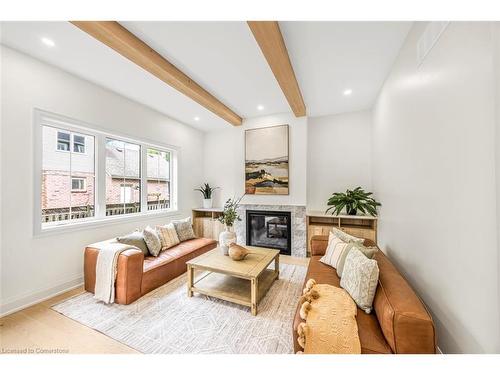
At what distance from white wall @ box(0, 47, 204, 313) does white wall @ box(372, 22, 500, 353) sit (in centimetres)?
373

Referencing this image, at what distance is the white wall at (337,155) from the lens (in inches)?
146

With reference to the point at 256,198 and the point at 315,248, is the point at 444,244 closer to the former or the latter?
the point at 315,248

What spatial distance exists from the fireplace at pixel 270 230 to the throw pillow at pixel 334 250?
1460mm

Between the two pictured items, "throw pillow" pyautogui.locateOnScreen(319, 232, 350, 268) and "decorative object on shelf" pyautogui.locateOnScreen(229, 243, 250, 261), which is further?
"decorative object on shelf" pyautogui.locateOnScreen(229, 243, 250, 261)

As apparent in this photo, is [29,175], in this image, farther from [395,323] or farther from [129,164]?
[395,323]

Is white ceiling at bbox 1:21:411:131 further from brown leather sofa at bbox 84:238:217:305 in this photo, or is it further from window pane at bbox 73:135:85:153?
brown leather sofa at bbox 84:238:217:305

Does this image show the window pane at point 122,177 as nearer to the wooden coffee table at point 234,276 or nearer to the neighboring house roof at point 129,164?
the neighboring house roof at point 129,164

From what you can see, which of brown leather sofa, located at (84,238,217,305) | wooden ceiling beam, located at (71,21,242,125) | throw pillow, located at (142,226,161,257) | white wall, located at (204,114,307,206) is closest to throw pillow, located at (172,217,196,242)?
brown leather sofa, located at (84,238,217,305)

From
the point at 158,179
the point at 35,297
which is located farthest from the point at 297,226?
the point at 35,297

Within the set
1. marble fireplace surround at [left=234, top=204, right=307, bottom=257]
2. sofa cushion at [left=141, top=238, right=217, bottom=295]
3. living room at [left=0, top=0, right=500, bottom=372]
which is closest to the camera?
living room at [left=0, top=0, right=500, bottom=372]

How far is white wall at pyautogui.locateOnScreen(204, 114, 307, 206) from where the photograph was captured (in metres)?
3.76

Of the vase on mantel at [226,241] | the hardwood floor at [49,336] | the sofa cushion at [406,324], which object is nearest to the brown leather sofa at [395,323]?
the sofa cushion at [406,324]

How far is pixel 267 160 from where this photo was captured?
3.97 m
